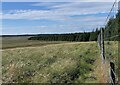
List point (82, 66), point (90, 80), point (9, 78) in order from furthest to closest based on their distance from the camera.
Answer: point (9, 78)
point (82, 66)
point (90, 80)

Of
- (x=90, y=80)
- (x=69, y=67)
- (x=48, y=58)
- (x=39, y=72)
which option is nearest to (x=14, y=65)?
(x=48, y=58)

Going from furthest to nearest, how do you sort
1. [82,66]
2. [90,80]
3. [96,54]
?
[96,54], [82,66], [90,80]

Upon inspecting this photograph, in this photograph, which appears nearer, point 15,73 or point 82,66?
point 82,66

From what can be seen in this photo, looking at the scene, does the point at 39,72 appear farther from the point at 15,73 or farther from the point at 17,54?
the point at 17,54

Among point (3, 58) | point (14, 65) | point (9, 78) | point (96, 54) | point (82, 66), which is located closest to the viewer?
point (82, 66)

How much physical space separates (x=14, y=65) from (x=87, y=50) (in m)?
4.81

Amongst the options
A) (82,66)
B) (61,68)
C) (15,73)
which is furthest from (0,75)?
(82,66)

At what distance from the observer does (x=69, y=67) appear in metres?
17.9

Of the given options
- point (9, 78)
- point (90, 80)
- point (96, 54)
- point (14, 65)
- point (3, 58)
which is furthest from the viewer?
point (3, 58)

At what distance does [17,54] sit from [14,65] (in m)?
4.25

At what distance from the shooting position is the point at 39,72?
60.6 ft

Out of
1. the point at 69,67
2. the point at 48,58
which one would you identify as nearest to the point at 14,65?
the point at 48,58

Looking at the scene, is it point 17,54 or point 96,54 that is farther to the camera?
point 17,54

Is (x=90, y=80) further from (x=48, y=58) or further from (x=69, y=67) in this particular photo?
(x=48, y=58)
